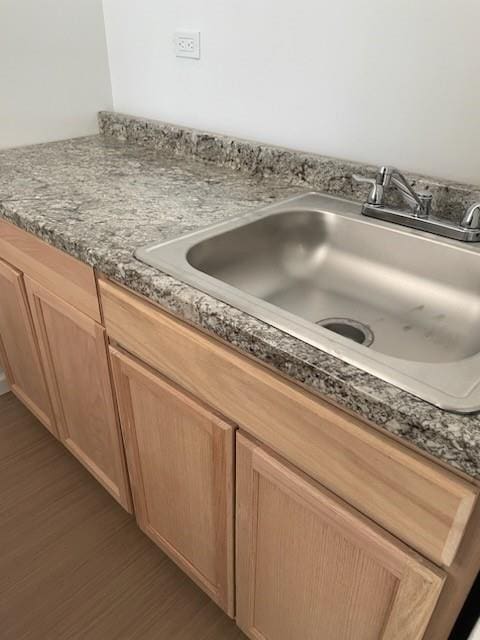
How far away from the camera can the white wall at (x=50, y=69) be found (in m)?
1.46

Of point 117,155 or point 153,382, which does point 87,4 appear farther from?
point 153,382

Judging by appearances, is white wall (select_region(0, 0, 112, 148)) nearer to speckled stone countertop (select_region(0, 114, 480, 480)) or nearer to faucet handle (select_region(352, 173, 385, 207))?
speckled stone countertop (select_region(0, 114, 480, 480))

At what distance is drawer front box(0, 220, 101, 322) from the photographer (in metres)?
1.00

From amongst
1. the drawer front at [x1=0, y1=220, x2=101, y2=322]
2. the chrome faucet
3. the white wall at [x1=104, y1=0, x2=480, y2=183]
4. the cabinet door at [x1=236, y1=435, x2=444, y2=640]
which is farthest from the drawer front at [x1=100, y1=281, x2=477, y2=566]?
the white wall at [x1=104, y1=0, x2=480, y2=183]

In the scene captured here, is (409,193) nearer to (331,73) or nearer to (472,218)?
(472,218)

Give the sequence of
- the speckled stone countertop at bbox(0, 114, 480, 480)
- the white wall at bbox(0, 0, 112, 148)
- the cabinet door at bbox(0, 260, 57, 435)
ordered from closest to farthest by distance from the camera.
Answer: the speckled stone countertop at bbox(0, 114, 480, 480) → the cabinet door at bbox(0, 260, 57, 435) → the white wall at bbox(0, 0, 112, 148)

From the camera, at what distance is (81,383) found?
3.97 ft

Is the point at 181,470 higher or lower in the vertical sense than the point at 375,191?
lower

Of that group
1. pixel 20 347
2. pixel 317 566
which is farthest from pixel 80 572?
pixel 317 566

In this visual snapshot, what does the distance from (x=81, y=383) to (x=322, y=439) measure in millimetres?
748

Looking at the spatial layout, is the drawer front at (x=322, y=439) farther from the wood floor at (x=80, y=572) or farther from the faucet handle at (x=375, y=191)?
the wood floor at (x=80, y=572)

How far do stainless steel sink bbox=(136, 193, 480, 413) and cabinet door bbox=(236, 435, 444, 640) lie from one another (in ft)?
0.84

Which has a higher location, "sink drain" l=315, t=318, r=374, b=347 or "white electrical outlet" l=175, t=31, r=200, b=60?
"white electrical outlet" l=175, t=31, r=200, b=60

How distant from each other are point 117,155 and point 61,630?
1.30m
